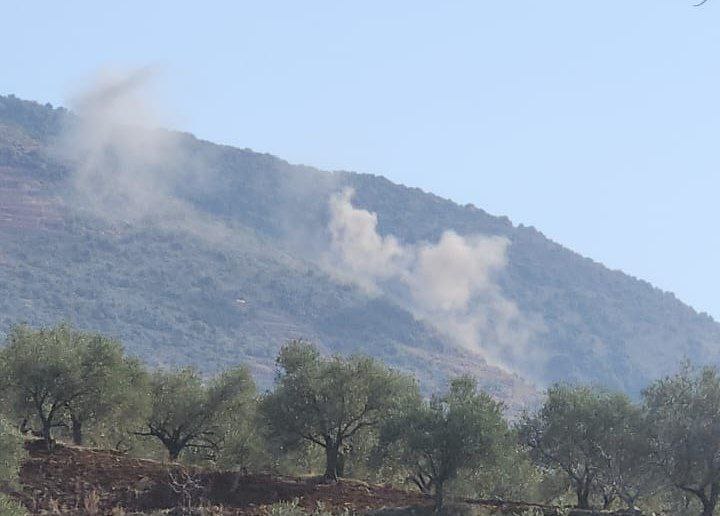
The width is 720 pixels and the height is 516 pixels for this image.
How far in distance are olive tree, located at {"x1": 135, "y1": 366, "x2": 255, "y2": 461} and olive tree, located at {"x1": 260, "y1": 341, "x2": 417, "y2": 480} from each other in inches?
370

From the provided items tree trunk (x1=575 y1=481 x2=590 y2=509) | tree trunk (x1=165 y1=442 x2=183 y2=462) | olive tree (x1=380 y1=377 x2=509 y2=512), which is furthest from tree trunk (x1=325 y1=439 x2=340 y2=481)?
tree trunk (x1=575 y1=481 x2=590 y2=509)

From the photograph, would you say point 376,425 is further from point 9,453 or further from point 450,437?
point 9,453

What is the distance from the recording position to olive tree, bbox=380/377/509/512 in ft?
238

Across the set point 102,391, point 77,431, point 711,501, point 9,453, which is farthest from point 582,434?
point 77,431

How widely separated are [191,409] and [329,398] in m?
15.0

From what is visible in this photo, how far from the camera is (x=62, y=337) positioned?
87.4 m

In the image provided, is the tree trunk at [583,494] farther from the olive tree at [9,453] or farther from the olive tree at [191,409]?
the olive tree at [9,453]

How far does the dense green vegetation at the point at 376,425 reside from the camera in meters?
70.1

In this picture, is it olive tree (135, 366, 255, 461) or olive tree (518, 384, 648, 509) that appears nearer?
olive tree (518, 384, 648, 509)

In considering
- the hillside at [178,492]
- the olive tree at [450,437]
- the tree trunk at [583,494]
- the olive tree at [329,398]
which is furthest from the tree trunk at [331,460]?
the tree trunk at [583,494]

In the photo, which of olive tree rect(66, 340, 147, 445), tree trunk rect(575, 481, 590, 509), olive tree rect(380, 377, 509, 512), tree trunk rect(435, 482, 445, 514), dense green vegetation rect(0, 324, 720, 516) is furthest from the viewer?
olive tree rect(66, 340, 147, 445)

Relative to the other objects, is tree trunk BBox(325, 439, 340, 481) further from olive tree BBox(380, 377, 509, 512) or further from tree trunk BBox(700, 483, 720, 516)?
tree trunk BBox(700, 483, 720, 516)

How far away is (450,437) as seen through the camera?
7262 cm

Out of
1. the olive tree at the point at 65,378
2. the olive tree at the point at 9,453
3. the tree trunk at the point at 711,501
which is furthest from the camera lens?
the olive tree at the point at 65,378
